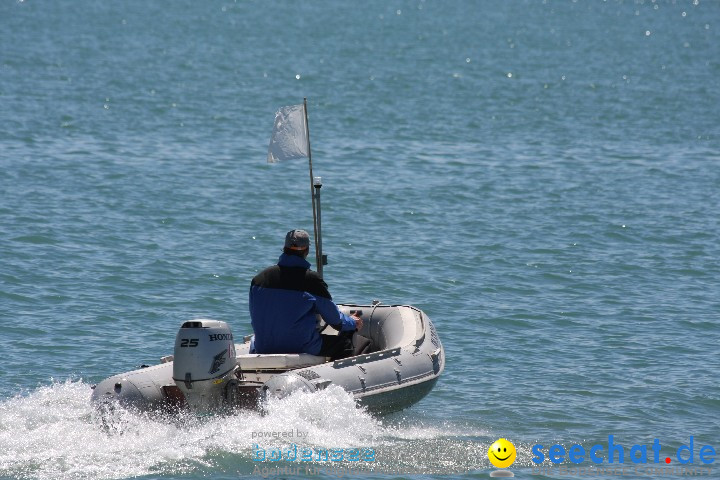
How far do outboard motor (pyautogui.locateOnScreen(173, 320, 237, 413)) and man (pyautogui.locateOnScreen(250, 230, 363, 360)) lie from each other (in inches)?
27.4

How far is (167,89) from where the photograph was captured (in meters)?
35.4

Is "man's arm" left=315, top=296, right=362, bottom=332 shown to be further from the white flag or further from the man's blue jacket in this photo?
the white flag

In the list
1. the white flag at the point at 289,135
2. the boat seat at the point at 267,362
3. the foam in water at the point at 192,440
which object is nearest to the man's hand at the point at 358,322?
the boat seat at the point at 267,362

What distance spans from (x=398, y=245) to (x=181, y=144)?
9186 mm

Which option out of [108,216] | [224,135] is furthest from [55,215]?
[224,135]

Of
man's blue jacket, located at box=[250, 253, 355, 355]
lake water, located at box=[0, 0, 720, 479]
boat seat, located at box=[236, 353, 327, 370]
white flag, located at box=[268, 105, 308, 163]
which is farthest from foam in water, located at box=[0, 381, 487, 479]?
white flag, located at box=[268, 105, 308, 163]

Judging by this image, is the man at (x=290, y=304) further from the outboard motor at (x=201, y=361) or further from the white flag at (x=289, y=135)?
the white flag at (x=289, y=135)

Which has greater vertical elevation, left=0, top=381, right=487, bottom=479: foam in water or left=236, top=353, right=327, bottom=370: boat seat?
left=236, top=353, right=327, bottom=370: boat seat

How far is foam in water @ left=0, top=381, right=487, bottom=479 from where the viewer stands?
9.03m

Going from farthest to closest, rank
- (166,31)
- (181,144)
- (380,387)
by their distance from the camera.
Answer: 1. (166,31)
2. (181,144)
3. (380,387)

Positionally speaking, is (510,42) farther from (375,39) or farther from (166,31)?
(166,31)

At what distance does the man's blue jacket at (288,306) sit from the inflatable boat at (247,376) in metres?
0.17

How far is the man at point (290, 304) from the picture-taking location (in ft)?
33.7

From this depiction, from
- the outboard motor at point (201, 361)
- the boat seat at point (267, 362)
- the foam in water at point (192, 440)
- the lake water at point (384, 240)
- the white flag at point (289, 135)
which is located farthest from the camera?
the white flag at point (289, 135)
